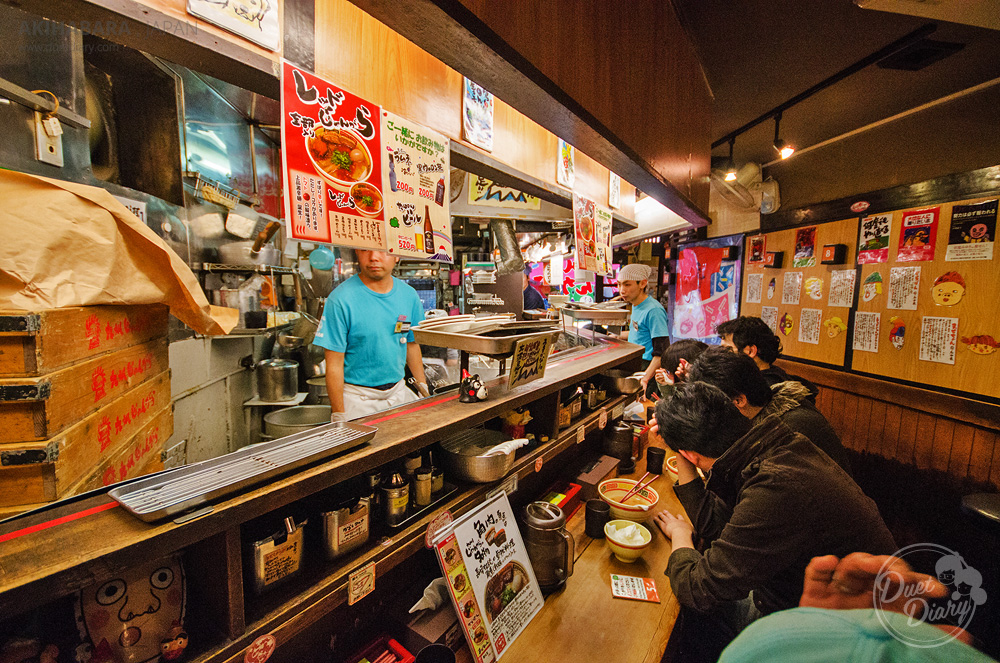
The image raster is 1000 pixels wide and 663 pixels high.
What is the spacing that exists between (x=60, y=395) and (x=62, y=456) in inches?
7.2

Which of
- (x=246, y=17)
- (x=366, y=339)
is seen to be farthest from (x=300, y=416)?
(x=246, y=17)

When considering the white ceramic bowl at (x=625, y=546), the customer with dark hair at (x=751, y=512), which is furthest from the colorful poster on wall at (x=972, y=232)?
the white ceramic bowl at (x=625, y=546)

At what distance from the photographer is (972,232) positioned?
12.6 ft

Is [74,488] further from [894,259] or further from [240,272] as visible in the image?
[894,259]

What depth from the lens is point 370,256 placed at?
309 cm

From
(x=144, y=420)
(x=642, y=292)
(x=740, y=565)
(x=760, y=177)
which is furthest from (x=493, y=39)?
(x=760, y=177)

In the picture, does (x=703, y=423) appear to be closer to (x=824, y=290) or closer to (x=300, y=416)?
(x=300, y=416)

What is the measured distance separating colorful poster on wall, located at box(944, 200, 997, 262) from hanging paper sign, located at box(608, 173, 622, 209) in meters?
3.27

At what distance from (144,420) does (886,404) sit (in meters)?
6.72

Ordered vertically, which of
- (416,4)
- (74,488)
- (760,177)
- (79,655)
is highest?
(760,177)

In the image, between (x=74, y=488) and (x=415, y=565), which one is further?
(x=415, y=565)

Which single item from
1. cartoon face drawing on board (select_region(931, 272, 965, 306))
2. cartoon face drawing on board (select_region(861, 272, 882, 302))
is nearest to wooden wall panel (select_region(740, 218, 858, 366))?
cartoon face drawing on board (select_region(861, 272, 882, 302))

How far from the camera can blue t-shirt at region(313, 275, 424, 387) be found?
9.80ft

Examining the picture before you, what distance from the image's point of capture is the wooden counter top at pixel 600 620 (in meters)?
1.65
